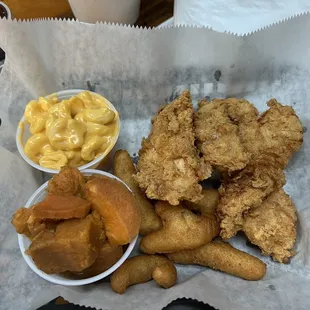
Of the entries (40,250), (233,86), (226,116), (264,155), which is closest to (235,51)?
(233,86)

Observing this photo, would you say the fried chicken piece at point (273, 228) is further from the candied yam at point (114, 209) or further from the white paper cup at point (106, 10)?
the white paper cup at point (106, 10)

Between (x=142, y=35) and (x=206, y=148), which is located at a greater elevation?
(x=142, y=35)

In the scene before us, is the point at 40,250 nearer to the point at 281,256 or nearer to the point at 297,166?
the point at 281,256

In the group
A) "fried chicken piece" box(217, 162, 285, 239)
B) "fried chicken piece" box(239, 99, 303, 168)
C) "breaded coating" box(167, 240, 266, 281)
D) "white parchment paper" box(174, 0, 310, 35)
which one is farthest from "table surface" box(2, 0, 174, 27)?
"breaded coating" box(167, 240, 266, 281)

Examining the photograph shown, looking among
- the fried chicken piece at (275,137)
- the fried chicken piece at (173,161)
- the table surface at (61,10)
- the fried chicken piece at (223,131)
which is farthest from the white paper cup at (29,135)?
the table surface at (61,10)

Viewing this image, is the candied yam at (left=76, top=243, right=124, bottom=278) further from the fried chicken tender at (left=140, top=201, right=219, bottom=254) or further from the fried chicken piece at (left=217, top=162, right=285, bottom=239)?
the fried chicken piece at (left=217, top=162, right=285, bottom=239)

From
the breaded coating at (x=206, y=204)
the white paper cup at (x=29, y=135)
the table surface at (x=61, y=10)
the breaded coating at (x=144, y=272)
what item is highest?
the table surface at (x=61, y=10)
